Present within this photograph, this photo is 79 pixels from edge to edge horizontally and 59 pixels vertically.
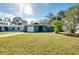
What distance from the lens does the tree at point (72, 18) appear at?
344cm

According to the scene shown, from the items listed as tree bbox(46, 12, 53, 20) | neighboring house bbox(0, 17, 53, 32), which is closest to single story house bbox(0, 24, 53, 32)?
neighboring house bbox(0, 17, 53, 32)

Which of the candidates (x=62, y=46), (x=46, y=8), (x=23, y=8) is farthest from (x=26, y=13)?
(x=62, y=46)

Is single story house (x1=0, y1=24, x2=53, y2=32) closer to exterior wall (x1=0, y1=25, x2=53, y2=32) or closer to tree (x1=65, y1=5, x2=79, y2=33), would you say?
exterior wall (x1=0, y1=25, x2=53, y2=32)

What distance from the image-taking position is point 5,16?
11.2 ft

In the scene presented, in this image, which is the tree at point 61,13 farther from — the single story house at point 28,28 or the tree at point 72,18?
the single story house at point 28,28

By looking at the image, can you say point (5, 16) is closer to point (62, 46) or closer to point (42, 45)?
point (42, 45)

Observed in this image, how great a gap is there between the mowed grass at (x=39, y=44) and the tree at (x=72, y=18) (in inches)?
7.1

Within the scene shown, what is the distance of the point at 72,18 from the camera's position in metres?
3.49

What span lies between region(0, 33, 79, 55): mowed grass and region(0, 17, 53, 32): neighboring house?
0.10 metres

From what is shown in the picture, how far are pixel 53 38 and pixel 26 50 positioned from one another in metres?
0.51

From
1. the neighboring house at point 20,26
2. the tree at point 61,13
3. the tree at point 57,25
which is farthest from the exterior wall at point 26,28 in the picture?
the tree at point 61,13

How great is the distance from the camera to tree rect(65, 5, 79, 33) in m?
3.44

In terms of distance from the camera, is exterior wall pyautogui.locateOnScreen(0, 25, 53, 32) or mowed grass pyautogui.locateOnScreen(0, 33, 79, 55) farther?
exterior wall pyautogui.locateOnScreen(0, 25, 53, 32)

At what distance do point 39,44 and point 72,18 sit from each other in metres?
0.72
